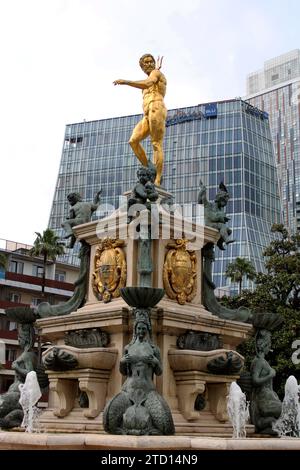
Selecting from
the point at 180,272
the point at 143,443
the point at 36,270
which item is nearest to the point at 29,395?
the point at 180,272

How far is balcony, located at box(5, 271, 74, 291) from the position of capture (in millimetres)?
52656

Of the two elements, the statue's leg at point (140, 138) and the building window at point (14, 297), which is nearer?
the statue's leg at point (140, 138)

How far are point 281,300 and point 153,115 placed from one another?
15.9 meters

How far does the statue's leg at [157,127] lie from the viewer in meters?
16.1

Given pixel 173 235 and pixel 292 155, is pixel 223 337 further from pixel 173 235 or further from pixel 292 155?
pixel 292 155

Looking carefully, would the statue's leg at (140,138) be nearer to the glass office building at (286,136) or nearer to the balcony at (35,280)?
the balcony at (35,280)

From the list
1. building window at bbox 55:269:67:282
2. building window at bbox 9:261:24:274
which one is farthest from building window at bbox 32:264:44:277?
building window at bbox 55:269:67:282

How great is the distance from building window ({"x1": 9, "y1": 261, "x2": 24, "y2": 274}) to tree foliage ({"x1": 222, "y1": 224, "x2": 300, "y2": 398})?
27.9m

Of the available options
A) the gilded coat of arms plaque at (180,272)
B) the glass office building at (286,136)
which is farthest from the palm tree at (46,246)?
the glass office building at (286,136)

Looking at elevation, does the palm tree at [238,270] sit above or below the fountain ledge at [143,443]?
above

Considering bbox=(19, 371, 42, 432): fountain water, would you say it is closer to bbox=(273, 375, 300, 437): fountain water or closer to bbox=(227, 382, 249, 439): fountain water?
bbox=(227, 382, 249, 439): fountain water

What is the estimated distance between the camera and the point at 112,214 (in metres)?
14.6

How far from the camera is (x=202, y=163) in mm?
89375

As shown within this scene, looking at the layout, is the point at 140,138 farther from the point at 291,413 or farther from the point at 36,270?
the point at 36,270
